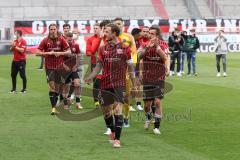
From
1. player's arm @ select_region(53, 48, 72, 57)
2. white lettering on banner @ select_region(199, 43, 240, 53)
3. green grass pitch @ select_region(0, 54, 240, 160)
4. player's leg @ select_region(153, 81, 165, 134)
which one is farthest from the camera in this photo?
white lettering on banner @ select_region(199, 43, 240, 53)

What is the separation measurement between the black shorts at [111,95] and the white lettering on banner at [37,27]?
3623 centimetres

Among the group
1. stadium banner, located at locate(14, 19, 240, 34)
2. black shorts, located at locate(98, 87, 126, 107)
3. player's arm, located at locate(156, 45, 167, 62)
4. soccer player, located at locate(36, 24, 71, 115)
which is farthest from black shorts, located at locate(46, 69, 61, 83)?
stadium banner, located at locate(14, 19, 240, 34)

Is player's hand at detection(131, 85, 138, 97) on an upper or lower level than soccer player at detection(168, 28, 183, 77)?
lower

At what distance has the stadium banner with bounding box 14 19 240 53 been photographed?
47188 millimetres

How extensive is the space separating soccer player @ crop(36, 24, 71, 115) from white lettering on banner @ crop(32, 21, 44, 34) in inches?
1264

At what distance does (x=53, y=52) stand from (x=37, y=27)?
32807 millimetres

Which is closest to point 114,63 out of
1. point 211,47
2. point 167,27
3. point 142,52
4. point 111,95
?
point 111,95

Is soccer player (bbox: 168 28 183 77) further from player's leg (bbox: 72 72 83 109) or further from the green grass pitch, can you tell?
player's leg (bbox: 72 72 83 109)

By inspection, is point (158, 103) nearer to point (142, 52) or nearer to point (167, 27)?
point (142, 52)

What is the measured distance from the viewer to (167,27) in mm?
48219

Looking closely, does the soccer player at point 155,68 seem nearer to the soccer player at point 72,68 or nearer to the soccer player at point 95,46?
the soccer player at point 95,46

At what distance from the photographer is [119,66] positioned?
1139 centimetres

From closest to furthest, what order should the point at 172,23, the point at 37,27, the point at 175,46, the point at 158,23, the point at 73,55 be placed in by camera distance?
1. the point at 73,55
2. the point at 175,46
3. the point at 37,27
4. the point at 158,23
5. the point at 172,23

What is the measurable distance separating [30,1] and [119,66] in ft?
146
